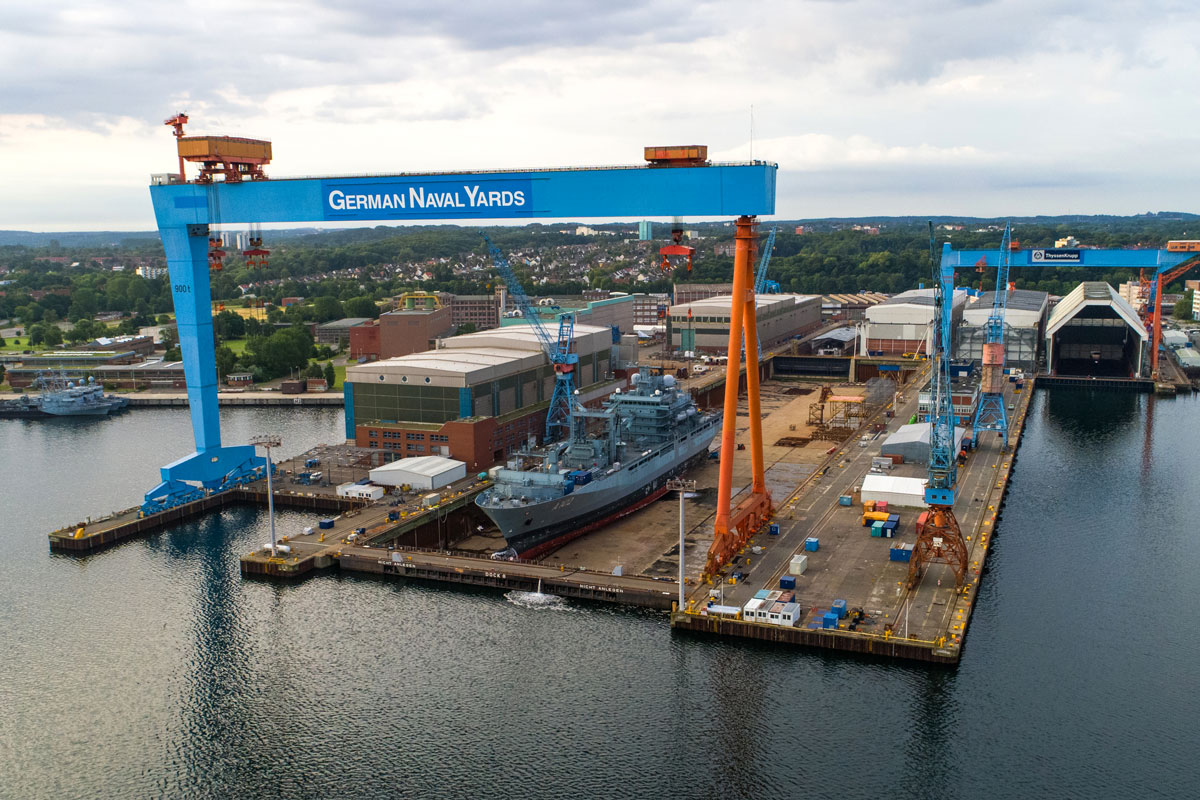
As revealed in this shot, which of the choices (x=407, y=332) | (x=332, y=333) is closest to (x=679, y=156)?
(x=407, y=332)

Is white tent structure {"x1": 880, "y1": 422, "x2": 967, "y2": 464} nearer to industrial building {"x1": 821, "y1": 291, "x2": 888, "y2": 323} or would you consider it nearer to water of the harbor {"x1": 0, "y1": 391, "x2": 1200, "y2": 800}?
water of the harbor {"x1": 0, "y1": 391, "x2": 1200, "y2": 800}

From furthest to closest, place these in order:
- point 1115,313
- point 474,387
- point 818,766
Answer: point 1115,313, point 474,387, point 818,766

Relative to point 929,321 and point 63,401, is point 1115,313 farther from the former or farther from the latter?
point 63,401

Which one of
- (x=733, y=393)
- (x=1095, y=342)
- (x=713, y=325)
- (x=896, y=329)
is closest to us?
(x=733, y=393)

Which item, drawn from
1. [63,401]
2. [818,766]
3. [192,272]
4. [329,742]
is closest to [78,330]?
[63,401]

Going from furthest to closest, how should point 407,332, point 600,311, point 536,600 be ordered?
point 600,311 → point 407,332 → point 536,600

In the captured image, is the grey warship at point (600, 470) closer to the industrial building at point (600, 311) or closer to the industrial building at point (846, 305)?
the industrial building at point (600, 311)

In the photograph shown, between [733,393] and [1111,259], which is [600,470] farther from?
[1111,259]

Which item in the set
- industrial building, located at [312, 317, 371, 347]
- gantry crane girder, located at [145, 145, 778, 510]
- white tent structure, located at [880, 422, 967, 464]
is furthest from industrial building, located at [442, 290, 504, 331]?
white tent structure, located at [880, 422, 967, 464]
